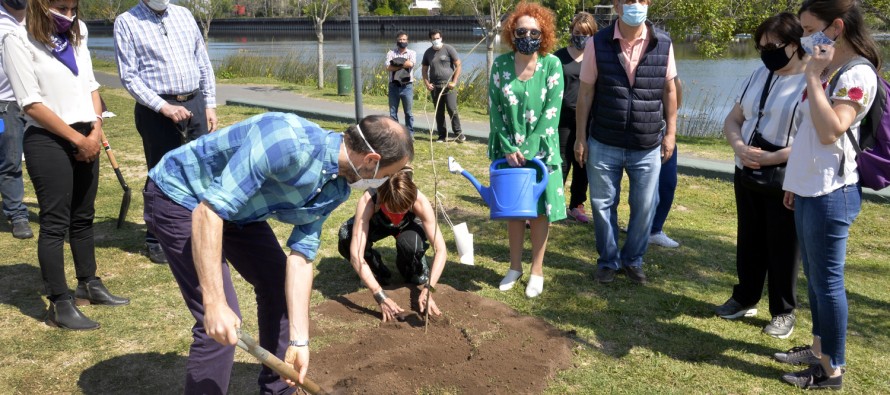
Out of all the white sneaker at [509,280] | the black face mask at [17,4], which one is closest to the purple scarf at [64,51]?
the black face mask at [17,4]

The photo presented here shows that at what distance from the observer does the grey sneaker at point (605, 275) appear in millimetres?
4750

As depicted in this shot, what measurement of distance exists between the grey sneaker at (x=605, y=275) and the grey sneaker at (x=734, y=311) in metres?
0.73

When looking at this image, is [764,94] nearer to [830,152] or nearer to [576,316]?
[830,152]

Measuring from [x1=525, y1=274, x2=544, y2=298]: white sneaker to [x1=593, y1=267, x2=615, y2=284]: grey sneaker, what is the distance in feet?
1.38

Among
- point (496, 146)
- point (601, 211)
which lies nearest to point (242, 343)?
point (496, 146)

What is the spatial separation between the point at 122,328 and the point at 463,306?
192 cm

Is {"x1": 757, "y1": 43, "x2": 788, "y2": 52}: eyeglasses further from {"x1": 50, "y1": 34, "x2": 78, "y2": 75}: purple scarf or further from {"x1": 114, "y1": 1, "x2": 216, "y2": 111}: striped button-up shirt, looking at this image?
{"x1": 50, "y1": 34, "x2": 78, "y2": 75}: purple scarf

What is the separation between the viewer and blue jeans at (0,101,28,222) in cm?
580

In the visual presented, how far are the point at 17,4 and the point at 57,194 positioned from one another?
1.12 metres

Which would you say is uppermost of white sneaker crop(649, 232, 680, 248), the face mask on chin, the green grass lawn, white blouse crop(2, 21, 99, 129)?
the face mask on chin

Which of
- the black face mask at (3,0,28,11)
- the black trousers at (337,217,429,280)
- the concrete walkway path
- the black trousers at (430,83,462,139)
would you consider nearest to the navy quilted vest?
the black trousers at (337,217,429,280)

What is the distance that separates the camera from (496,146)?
4.59 m

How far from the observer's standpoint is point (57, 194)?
12.8 feet

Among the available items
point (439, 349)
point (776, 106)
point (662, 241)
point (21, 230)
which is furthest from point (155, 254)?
point (776, 106)
